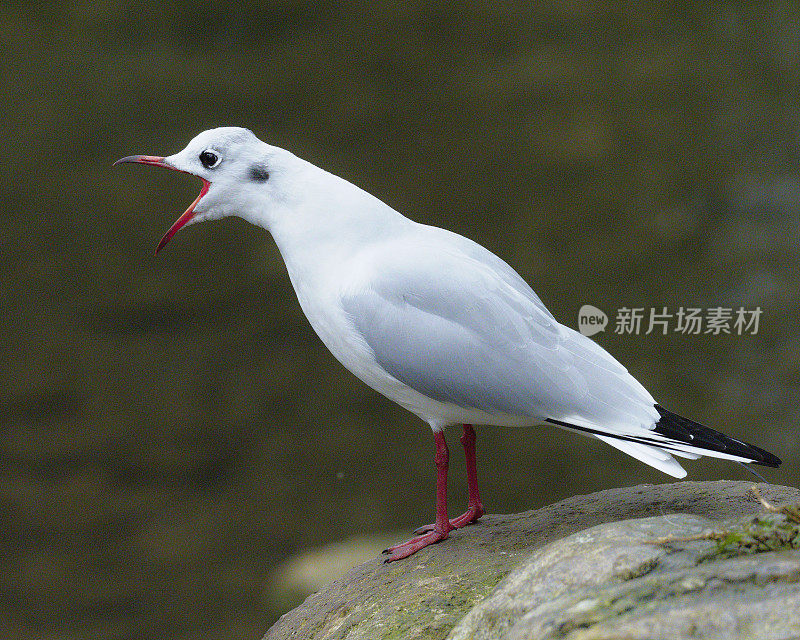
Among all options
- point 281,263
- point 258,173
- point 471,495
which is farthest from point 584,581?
point 281,263

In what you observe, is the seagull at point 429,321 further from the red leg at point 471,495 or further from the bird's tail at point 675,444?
the red leg at point 471,495

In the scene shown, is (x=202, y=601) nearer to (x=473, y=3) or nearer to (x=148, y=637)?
(x=148, y=637)

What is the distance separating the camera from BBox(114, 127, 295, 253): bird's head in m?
2.66

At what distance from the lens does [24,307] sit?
21.1 ft

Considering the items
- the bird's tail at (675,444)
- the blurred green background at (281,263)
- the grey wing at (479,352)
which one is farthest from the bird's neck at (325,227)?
the blurred green background at (281,263)

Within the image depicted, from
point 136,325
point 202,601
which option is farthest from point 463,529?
point 136,325

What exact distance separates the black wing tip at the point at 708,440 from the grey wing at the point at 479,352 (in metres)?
0.05

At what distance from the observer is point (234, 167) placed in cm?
267

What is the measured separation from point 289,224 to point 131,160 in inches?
21.5

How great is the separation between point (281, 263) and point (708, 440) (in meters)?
4.57

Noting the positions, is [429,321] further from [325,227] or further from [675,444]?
[675,444]

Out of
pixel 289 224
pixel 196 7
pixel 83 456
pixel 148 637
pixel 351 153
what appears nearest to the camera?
pixel 289 224

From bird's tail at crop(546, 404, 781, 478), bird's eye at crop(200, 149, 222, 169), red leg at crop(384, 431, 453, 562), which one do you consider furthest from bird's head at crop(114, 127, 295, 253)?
bird's tail at crop(546, 404, 781, 478)

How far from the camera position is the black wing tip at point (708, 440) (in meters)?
2.32
